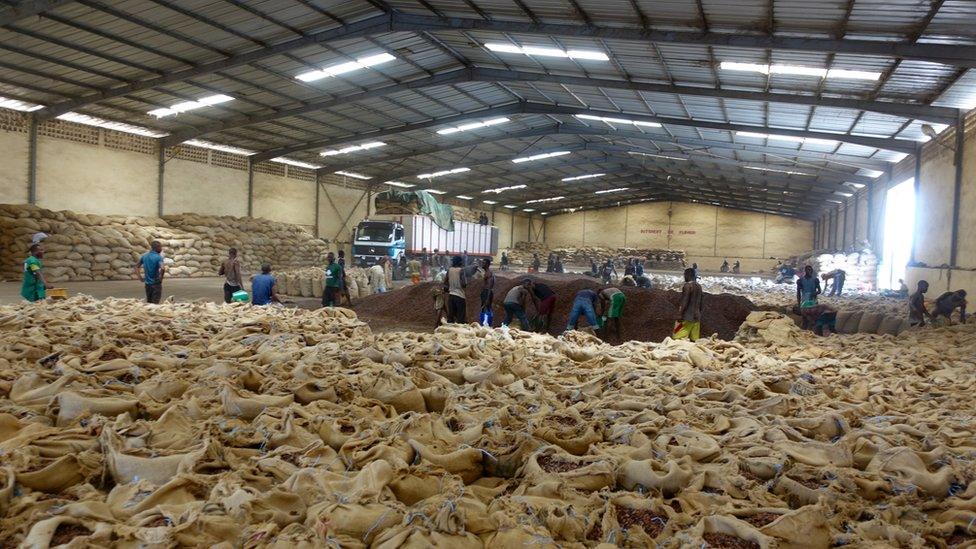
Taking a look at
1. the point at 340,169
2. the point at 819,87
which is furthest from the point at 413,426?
the point at 340,169

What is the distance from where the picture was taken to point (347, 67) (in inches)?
656

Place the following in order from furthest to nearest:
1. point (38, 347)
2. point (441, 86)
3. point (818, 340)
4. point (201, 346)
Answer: point (441, 86), point (818, 340), point (201, 346), point (38, 347)

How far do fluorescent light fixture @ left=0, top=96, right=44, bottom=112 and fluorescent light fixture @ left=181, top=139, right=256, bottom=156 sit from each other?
4.80m

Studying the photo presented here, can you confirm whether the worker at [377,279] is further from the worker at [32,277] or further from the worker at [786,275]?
the worker at [786,275]

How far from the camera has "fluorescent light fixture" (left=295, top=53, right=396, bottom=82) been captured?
16.2 m

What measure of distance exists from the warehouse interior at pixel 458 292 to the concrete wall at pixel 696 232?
7.31 meters

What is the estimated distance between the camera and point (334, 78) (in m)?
17.5

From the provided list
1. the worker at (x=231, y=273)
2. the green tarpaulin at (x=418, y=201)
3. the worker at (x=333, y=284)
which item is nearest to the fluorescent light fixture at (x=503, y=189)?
the green tarpaulin at (x=418, y=201)

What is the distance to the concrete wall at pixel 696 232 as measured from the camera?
4141 cm

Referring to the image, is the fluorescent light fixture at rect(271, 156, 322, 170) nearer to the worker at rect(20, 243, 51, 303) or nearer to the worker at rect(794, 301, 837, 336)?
the worker at rect(20, 243, 51, 303)

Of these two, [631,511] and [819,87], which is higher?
[819,87]

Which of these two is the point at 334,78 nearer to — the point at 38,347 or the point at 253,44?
the point at 253,44

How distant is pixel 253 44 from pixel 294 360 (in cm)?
1240

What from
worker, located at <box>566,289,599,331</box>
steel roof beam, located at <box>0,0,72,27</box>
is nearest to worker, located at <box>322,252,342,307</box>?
worker, located at <box>566,289,599,331</box>
